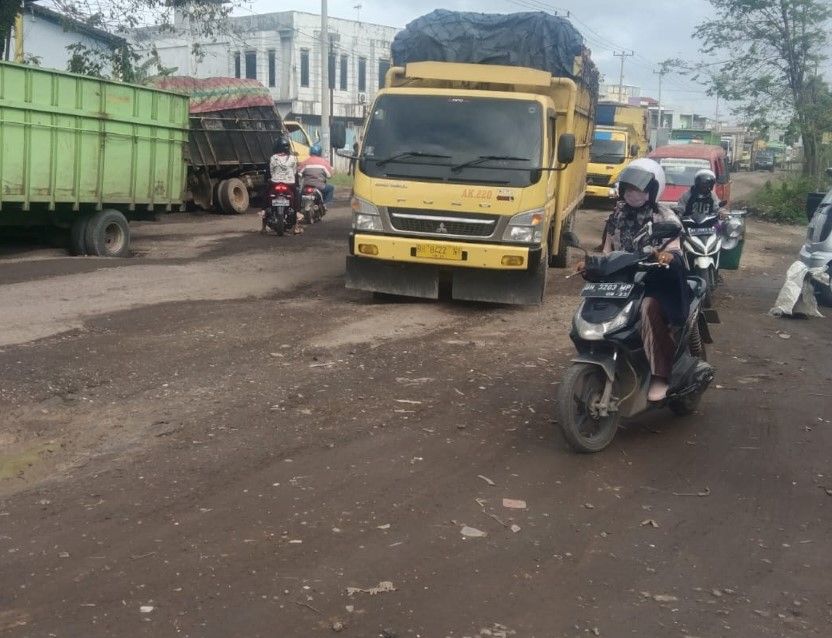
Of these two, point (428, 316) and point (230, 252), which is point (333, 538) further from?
point (230, 252)

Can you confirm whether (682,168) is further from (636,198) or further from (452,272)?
(636,198)

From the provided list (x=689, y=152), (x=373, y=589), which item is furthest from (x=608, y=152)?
(x=373, y=589)

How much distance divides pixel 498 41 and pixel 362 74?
1646 inches

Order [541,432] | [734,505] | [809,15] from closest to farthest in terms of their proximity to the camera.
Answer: [734,505], [541,432], [809,15]

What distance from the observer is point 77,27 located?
19.9m

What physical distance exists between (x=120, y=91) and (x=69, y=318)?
18.5 ft

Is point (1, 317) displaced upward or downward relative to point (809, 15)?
downward

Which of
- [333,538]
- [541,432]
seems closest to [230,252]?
[541,432]

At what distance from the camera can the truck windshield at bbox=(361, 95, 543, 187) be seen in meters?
10.4

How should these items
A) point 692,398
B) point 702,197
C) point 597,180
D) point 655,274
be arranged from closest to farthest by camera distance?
point 655,274
point 692,398
point 702,197
point 597,180

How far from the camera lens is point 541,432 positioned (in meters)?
6.37

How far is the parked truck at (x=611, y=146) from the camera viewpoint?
86.9ft

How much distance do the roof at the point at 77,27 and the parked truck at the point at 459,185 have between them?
10.9 m

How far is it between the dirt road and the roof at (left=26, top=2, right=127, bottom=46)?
37.7ft
